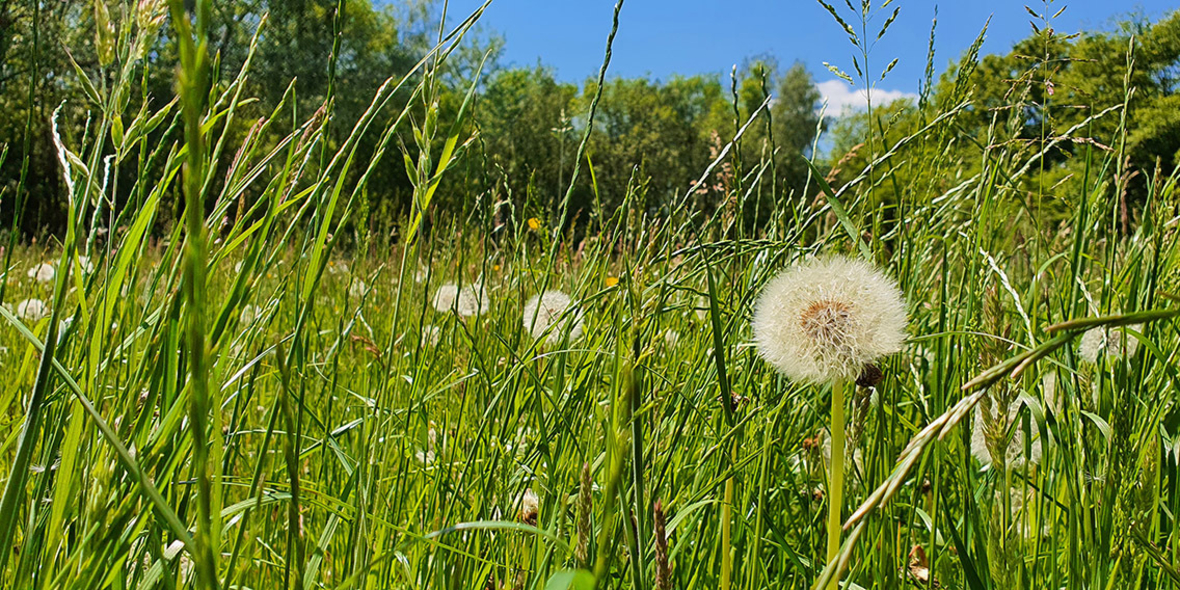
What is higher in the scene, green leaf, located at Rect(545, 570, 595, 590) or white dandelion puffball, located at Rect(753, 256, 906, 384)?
white dandelion puffball, located at Rect(753, 256, 906, 384)

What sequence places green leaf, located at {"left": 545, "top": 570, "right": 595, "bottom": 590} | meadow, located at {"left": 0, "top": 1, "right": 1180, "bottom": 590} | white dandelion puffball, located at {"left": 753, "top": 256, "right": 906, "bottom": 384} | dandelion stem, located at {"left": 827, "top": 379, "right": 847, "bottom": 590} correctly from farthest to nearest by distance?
white dandelion puffball, located at {"left": 753, "top": 256, "right": 906, "bottom": 384}, dandelion stem, located at {"left": 827, "top": 379, "right": 847, "bottom": 590}, meadow, located at {"left": 0, "top": 1, "right": 1180, "bottom": 590}, green leaf, located at {"left": 545, "top": 570, "right": 595, "bottom": 590}

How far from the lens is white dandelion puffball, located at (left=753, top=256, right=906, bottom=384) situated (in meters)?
0.68

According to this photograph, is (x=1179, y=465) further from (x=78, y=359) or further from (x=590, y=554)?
(x=78, y=359)

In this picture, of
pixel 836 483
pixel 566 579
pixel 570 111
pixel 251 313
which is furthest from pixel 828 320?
pixel 570 111

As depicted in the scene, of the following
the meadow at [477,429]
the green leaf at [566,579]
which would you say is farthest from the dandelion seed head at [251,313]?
the green leaf at [566,579]

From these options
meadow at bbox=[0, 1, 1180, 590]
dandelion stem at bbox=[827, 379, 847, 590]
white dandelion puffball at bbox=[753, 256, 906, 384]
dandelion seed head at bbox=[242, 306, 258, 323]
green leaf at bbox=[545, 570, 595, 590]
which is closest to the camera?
green leaf at bbox=[545, 570, 595, 590]

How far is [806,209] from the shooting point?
1302 mm

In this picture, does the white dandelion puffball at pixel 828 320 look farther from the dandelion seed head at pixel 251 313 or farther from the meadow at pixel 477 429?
the dandelion seed head at pixel 251 313

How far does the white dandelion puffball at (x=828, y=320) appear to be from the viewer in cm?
68

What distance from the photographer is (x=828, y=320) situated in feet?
2.39

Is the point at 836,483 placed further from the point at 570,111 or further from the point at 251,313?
the point at 570,111

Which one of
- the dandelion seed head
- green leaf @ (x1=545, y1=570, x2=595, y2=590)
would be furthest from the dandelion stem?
the dandelion seed head

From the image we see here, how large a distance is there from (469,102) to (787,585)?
2.42ft

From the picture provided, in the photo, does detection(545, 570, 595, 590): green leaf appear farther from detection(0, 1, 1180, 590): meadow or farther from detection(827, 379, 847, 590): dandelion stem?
detection(827, 379, 847, 590): dandelion stem
